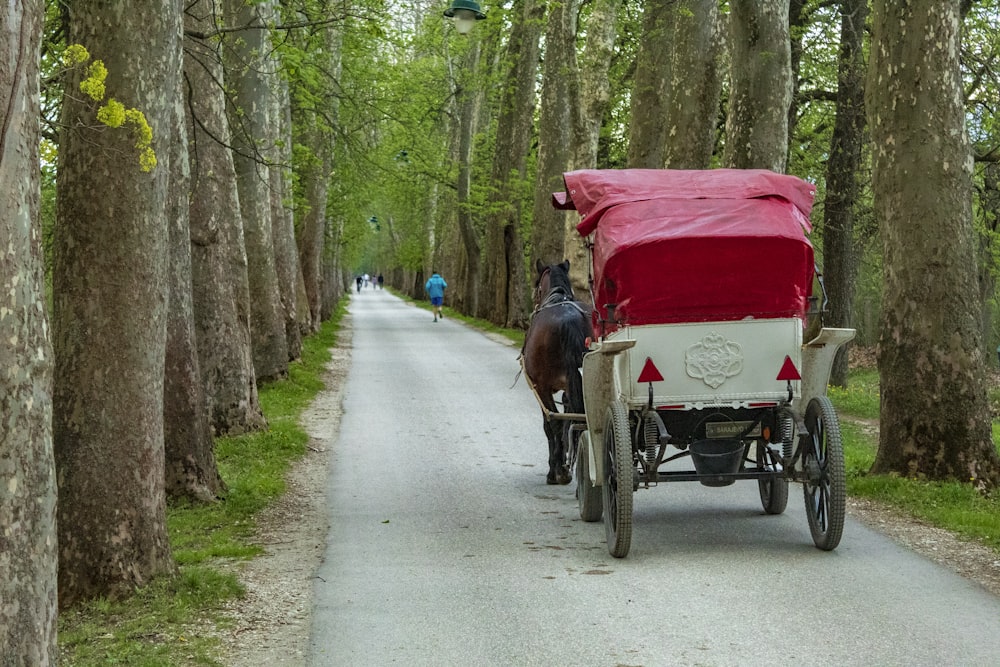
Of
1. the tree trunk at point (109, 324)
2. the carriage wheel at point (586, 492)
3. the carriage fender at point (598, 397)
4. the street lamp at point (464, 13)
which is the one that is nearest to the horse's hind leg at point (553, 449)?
the carriage wheel at point (586, 492)

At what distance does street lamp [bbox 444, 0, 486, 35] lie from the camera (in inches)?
680

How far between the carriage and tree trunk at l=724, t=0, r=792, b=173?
24.0 feet

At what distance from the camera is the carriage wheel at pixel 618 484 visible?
26.5ft

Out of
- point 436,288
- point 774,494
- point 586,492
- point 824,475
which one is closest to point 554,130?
point 436,288

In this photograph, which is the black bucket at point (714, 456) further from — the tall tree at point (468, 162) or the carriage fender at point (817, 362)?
the tall tree at point (468, 162)

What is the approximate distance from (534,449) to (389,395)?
20.1 feet

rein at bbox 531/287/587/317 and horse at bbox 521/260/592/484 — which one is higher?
rein at bbox 531/287/587/317

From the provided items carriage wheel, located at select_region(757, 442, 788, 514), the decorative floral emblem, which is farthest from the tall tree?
the decorative floral emblem

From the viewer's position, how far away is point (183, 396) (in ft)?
34.0

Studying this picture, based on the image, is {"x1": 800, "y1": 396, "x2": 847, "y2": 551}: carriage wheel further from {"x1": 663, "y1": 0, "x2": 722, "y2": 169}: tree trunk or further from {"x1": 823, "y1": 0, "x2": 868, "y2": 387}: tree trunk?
{"x1": 823, "y1": 0, "x2": 868, "y2": 387}: tree trunk

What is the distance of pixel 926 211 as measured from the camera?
35.9ft

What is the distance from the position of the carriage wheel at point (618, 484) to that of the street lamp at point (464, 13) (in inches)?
391

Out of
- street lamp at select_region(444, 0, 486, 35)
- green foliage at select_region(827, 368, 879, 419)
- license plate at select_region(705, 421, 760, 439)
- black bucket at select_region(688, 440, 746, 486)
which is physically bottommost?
green foliage at select_region(827, 368, 879, 419)

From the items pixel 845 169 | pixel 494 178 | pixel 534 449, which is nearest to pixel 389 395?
pixel 534 449
